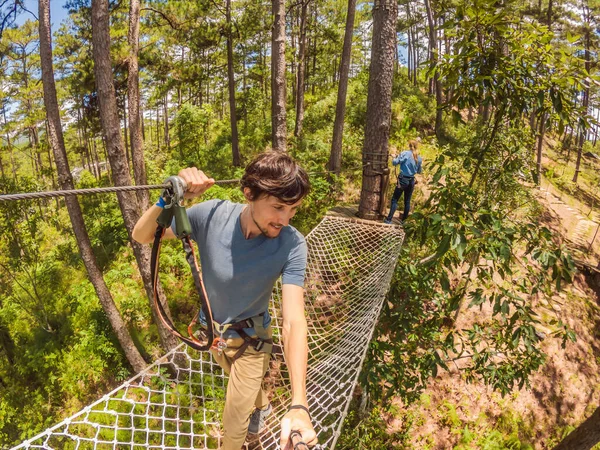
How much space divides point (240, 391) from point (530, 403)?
507 cm

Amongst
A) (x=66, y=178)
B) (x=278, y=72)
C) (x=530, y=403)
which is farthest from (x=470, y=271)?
(x=66, y=178)

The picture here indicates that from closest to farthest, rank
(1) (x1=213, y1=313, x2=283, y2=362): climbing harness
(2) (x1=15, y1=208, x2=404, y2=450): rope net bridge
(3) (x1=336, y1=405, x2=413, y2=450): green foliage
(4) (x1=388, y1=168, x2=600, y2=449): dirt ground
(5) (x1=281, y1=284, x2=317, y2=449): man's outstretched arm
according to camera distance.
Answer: (5) (x1=281, y1=284, x2=317, y2=449): man's outstretched arm
(1) (x1=213, y1=313, x2=283, y2=362): climbing harness
(2) (x1=15, y1=208, x2=404, y2=450): rope net bridge
(3) (x1=336, y1=405, x2=413, y2=450): green foliage
(4) (x1=388, y1=168, x2=600, y2=449): dirt ground

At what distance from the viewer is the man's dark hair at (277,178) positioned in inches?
45.7

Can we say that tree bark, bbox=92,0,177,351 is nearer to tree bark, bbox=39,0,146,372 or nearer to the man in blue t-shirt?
tree bark, bbox=39,0,146,372

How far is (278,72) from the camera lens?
444 cm

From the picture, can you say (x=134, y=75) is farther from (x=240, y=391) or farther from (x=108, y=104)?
(x=240, y=391)

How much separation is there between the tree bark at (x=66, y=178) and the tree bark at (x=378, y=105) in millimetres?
3744


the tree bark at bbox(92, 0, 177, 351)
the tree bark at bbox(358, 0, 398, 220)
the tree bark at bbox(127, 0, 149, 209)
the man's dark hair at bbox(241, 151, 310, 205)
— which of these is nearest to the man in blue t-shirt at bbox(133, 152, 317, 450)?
the man's dark hair at bbox(241, 151, 310, 205)

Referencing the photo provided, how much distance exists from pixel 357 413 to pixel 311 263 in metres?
2.03

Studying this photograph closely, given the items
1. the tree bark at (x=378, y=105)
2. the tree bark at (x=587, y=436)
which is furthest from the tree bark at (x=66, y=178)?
the tree bark at (x=587, y=436)

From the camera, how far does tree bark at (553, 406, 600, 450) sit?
10.5 feet

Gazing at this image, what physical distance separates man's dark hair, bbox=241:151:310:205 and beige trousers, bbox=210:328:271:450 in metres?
0.76

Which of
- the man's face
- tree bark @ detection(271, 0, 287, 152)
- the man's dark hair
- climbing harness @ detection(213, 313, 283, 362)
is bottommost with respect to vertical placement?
climbing harness @ detection(213, 313, 283, 362)

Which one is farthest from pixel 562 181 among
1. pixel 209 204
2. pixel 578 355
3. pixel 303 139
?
pixel 209 204
